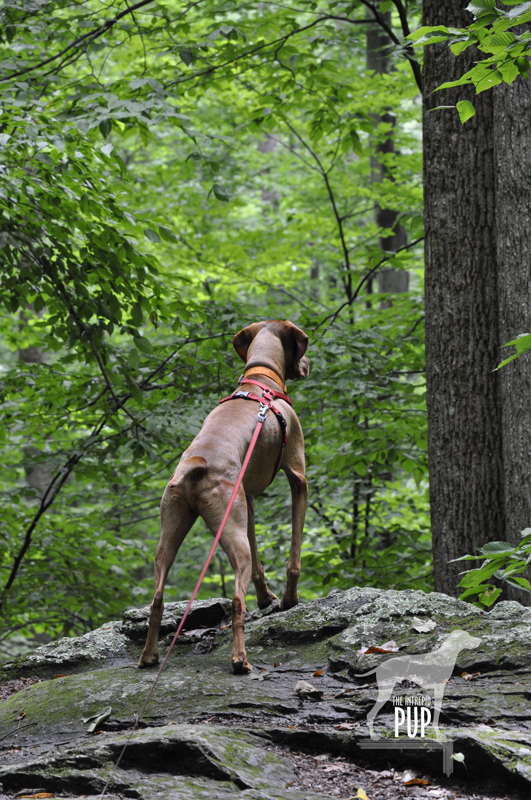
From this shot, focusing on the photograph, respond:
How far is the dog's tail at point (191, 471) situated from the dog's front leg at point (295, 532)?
2.62 ft

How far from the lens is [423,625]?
321 centimetres

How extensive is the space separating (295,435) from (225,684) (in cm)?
144

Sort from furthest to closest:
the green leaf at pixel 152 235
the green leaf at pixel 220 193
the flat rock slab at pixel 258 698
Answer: the green leaf at pixel 220 193 < the green leaf at pixel 152 235 < the flat rock slab at pixel 258 698

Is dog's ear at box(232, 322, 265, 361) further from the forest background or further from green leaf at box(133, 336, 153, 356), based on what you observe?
green leaf at box(133, 336, 153, 356)

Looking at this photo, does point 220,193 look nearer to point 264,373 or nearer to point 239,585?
point 264,373

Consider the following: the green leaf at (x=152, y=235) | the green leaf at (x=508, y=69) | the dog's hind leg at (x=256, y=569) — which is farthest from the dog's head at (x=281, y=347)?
the green leaf at (x=508, y=69)

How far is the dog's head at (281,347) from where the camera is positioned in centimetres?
391

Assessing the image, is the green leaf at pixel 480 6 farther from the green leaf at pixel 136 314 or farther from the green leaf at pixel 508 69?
the green leaf at pixel 136 314

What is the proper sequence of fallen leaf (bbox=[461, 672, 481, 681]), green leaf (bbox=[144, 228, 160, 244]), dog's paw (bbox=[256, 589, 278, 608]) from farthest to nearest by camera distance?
green leaf (bbox=[144, 228, 160, 244])
dog's paw (bbox=[256, 589, 278, 608])
fallen leaf (bbox=[461, 672, 481, 681])

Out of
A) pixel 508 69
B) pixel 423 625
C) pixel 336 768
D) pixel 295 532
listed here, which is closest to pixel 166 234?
pixel 295 532

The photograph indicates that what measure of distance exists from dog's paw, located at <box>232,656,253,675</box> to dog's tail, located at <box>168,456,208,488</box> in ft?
2.86

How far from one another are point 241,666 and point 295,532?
87 centimetres

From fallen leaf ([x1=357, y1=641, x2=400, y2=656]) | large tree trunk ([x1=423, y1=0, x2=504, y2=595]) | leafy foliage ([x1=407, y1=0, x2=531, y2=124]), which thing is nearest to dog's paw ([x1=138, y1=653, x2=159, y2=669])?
fallen leaf ([x1=357, y1=641, x2=400, y2=656])

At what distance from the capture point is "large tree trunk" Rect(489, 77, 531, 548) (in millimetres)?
4258
